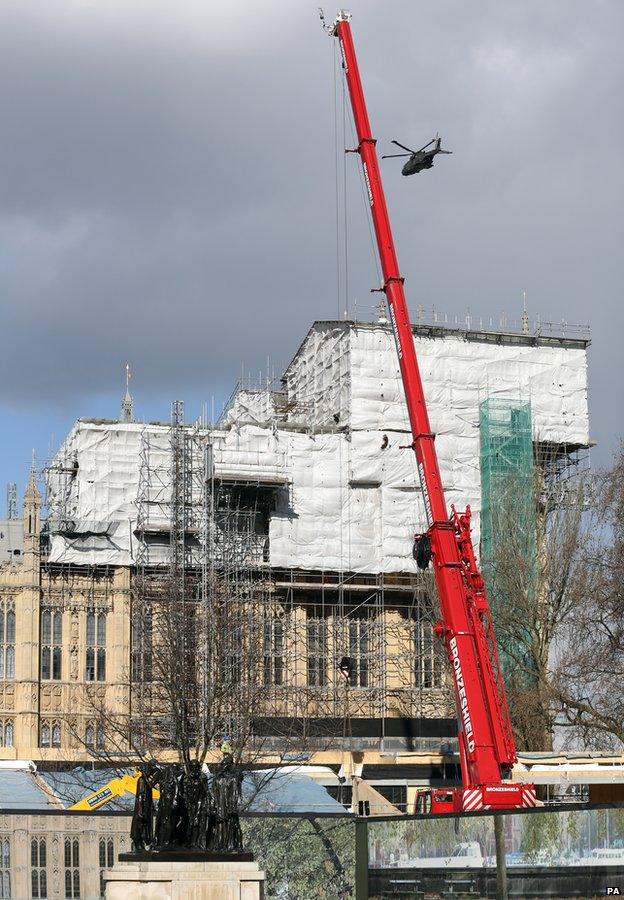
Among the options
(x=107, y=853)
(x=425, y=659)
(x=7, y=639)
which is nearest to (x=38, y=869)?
(x=107, y=853)

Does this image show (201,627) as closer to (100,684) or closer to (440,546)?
(100,684)

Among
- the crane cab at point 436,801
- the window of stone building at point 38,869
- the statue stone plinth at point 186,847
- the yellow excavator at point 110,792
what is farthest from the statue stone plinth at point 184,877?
the crane cab at point 436,801

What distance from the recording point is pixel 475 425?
3273 inches

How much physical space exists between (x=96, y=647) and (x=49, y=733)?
4.46 meters

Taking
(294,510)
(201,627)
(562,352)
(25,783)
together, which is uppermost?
(562,352)

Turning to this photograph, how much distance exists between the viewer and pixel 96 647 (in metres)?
76.7

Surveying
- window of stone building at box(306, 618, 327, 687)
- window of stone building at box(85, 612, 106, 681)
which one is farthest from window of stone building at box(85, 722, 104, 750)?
window of stone building at box(306, 618, 327, 687)

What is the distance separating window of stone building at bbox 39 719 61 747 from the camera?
246 feet

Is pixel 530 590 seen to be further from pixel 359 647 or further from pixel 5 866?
pixel 5 866

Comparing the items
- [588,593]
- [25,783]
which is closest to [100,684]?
[588,593]

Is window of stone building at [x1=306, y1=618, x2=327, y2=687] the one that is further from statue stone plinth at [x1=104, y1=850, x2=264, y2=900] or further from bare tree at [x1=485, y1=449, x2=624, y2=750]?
statue stone plinth at [x1=104, y1=850, x2=264, y2=900]

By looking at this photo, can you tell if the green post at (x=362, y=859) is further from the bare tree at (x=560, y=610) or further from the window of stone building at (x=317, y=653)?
the window of stone building at (x=317, y=653)

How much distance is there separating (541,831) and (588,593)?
41724 mm

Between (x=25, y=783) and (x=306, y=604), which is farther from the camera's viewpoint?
(x=306, y=604)
